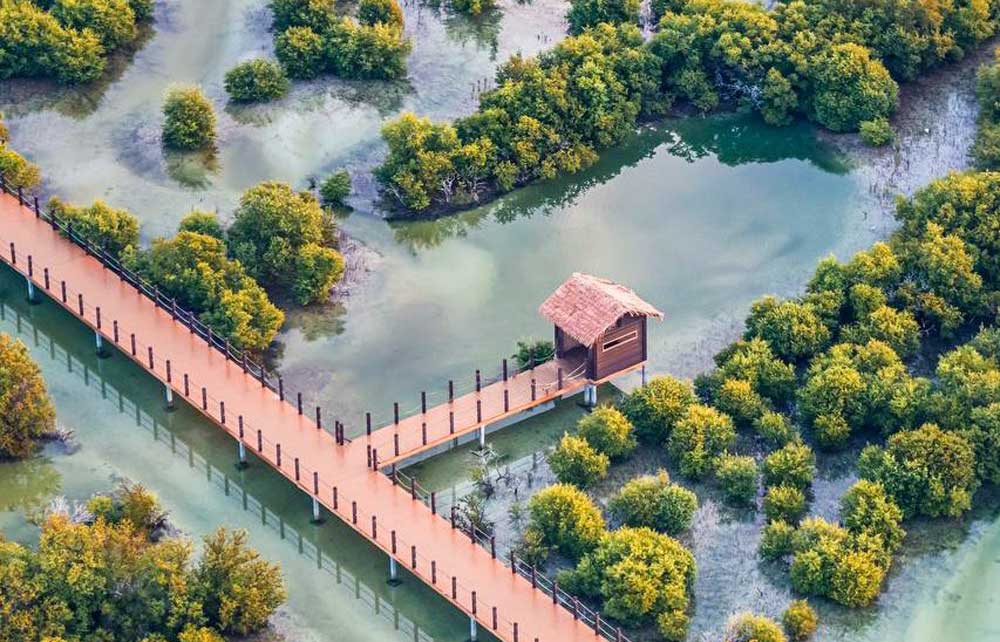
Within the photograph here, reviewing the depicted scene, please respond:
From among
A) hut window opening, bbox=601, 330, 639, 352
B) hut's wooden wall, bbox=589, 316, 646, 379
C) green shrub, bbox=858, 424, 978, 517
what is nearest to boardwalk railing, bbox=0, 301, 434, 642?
hut's wooden wall, bbox=589, 316, 646, 379

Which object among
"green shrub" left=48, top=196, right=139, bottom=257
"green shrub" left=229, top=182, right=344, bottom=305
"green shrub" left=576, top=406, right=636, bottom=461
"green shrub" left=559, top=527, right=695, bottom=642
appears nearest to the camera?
"green shrub" left=559, top=527, right=695, bottom=642

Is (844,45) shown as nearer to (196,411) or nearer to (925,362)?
(925,362)

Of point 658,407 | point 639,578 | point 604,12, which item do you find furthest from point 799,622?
point 604,12

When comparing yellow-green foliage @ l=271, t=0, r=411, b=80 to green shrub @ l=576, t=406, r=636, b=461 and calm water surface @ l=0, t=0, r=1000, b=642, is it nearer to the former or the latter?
calm water surface @ l=0, t=0, r=1000, b=642

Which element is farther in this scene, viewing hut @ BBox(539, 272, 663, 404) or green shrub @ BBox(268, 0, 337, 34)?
green shrub @ BBox(268, 0, 337, 34)

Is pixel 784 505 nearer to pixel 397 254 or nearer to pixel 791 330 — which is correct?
pixel 791 330

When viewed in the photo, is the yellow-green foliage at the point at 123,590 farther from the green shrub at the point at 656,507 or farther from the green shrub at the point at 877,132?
the green shrub at the point at 877,132

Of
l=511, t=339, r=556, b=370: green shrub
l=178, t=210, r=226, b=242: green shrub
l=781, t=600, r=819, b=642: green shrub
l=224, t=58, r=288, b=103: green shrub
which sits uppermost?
l=224, t=58, r=288, b=103: green shrub
